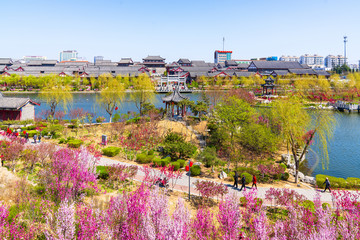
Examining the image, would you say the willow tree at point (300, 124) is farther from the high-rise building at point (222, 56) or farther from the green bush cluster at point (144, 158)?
the high-rise building at point (222, 56)

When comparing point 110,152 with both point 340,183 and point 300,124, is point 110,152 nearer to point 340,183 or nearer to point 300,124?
point 300,124

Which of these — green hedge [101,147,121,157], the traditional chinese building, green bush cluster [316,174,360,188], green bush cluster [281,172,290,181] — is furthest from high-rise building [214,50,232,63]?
green bush cluster [316,174,360,188]

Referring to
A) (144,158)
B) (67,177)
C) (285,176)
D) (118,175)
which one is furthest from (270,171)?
(67,177)

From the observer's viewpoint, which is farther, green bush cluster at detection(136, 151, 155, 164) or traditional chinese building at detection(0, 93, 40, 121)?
traditional chinese building at detection(0, 93, 40, 121)

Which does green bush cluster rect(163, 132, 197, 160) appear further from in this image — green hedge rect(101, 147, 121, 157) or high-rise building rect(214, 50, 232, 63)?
high-rise building rect(214, 50, 232, 63)

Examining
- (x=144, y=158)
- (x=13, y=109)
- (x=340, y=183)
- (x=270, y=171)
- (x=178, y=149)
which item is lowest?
(x=340, y=183)

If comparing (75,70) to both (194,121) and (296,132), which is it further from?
(296,132)

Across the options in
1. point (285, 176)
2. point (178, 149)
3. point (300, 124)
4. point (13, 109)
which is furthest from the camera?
point (13, 109)

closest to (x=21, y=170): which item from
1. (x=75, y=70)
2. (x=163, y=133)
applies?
(x=163, y=133)

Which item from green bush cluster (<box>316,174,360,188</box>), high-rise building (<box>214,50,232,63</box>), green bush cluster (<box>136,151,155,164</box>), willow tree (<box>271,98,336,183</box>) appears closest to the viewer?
green bush cluster (<box>316,174,360,188</box>)

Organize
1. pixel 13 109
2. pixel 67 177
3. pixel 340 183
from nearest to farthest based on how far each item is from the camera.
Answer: pixel 67 177
pixel 340 183
pixel 13 109

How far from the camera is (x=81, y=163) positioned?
28.7ft

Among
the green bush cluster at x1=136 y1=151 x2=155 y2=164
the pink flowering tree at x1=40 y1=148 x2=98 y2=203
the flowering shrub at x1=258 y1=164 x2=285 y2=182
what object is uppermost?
the pink flowering tree at x1=40 y1=148 x2=98 y2=203

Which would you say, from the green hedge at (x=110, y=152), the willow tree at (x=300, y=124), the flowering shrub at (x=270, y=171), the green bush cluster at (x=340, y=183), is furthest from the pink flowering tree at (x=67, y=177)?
the green bush cluster at (x=340, y=183)
